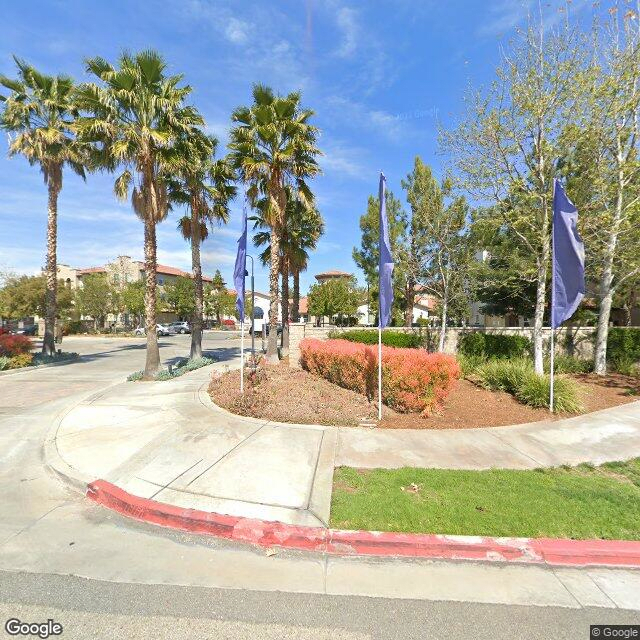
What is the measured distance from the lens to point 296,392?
8898mm

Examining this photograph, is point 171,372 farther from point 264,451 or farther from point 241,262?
point 264,451

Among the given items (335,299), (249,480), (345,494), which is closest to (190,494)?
(249,480)

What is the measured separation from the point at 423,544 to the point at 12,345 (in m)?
18.7

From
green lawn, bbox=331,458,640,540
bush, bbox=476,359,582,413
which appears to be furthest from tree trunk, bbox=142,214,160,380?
bush, bbox=476,359,582,413

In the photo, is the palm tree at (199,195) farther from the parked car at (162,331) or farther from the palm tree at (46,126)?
the parked car at (162,331)

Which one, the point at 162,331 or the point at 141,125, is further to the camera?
the point at 162,331

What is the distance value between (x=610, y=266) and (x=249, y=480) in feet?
40.9

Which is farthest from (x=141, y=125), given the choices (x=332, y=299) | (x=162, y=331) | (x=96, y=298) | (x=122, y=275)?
(x=122, y=275)

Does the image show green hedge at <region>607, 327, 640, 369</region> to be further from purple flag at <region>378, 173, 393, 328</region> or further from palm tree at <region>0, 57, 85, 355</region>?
Answer: palm tree at <region>0, 57, 85, 355</region>

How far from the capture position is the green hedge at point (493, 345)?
1330 cm

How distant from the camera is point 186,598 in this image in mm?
2783

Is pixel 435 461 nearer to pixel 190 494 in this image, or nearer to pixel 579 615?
pixel 579 615

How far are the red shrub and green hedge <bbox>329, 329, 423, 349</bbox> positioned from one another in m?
13.7

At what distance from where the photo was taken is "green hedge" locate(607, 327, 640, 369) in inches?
489
